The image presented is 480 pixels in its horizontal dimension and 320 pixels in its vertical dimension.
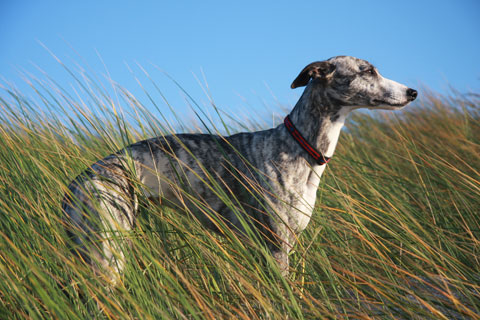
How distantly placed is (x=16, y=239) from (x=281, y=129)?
6.81 ft

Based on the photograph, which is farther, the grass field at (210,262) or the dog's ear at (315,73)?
the dog's ear at (315,73)

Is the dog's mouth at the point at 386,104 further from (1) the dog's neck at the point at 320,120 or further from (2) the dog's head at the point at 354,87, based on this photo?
(1) the dog's neck at the point at 320,120

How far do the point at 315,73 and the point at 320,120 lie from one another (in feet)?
1.22

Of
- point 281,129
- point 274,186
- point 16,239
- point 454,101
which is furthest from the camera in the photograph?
point 454,101

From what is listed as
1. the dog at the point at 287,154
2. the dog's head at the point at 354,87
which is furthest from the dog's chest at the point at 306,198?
the dog's head at the point at 354,87

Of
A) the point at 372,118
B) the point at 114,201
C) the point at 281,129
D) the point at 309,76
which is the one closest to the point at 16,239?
the point at 114,201

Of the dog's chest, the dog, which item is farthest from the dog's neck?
the dog's chest

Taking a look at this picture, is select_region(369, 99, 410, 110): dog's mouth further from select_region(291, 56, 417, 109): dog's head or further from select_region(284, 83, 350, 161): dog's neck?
select_region(284, 83, 350, 161): dog's neck

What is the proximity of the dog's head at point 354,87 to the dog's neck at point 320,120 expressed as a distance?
6cm

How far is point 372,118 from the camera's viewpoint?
9.03m

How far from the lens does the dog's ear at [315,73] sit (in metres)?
3.22

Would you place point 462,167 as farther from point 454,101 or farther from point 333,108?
point 454,101

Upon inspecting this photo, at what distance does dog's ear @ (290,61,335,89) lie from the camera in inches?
127

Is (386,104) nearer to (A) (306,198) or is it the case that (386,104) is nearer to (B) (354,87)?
(B) (354,87)
